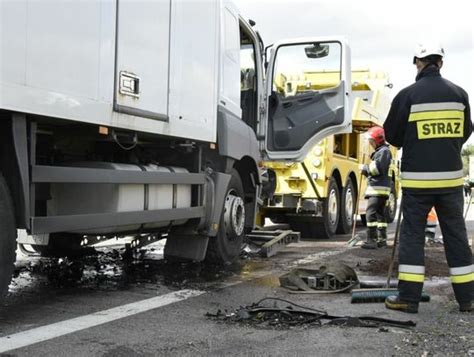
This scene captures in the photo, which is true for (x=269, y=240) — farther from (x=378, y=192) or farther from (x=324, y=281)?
(x=324, y=281)

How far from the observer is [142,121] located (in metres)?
4.60

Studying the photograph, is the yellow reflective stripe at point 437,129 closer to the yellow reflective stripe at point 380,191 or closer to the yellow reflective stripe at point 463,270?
the yellow reflective stripe at point 463,270

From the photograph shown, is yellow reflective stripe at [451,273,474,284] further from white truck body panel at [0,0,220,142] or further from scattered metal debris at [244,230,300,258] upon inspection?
scattered metal debris at [244,230,300,258]

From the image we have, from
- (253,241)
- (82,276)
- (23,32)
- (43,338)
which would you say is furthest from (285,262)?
(23,32)

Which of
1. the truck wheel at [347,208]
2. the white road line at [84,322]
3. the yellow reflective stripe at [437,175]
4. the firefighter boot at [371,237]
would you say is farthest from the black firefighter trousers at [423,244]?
the truck wheel at [347,208]

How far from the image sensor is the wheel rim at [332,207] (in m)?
10.2

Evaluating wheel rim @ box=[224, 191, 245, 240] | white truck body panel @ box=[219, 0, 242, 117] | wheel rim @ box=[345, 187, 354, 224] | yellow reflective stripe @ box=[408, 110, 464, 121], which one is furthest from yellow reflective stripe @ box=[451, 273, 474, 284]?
wheel rim @ box=[345, 187, 354, 224]

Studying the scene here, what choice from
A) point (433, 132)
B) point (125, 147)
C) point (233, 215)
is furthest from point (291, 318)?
point (233, 215)

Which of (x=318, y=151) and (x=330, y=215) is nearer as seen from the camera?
(x=318, y=151)

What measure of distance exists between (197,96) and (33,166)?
2.08 m

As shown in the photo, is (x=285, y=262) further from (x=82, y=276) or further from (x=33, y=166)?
(x=33, y=166)

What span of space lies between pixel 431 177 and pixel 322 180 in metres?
5.48

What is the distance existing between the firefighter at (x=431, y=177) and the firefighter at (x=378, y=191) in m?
4.33

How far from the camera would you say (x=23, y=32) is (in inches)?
132
